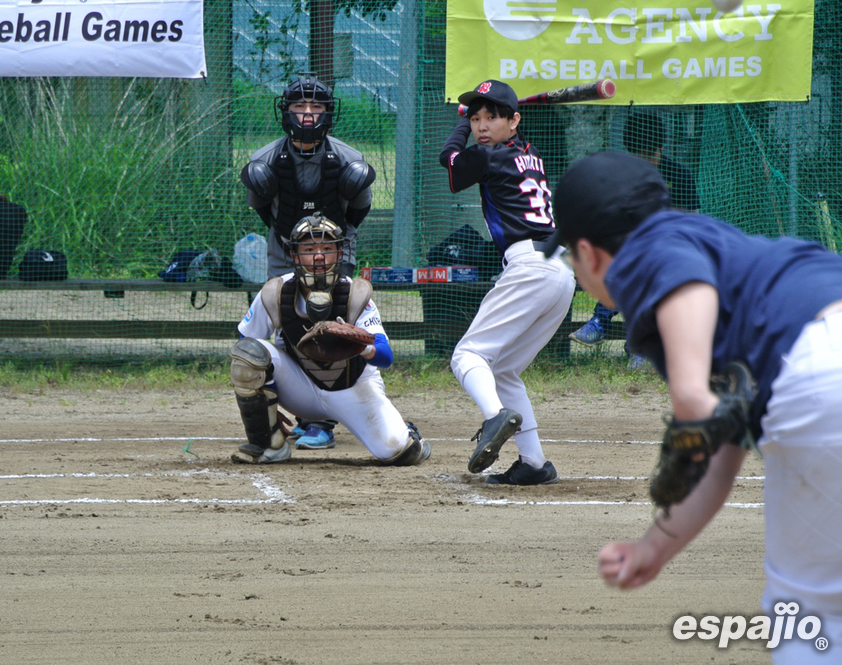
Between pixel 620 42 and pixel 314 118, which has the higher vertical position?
pixel 620 42

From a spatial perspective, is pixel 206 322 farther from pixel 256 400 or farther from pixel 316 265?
pixel 316 265

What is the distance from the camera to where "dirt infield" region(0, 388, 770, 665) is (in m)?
3.46

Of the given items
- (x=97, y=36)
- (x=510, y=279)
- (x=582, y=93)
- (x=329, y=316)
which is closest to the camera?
(x=510, y=279)

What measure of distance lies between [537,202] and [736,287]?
3.73 meters

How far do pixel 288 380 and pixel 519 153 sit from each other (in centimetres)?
198

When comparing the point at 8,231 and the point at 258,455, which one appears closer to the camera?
the point at 258,455

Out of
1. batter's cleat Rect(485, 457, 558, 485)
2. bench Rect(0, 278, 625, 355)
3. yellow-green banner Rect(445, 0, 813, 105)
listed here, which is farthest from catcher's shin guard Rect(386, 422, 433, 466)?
yellow-green banner Rect(445, 0, 813, 105)

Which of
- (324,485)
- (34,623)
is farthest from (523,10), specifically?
(34,623)

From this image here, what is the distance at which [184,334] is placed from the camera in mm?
9805

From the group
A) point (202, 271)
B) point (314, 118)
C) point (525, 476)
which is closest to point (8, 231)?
point (202, 271)

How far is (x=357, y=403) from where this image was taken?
6.23 meters

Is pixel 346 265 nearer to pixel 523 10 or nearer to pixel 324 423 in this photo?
pixel 324 423

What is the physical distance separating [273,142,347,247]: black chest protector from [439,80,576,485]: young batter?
1.59 m

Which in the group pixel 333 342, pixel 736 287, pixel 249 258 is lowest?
pixel 333 342
